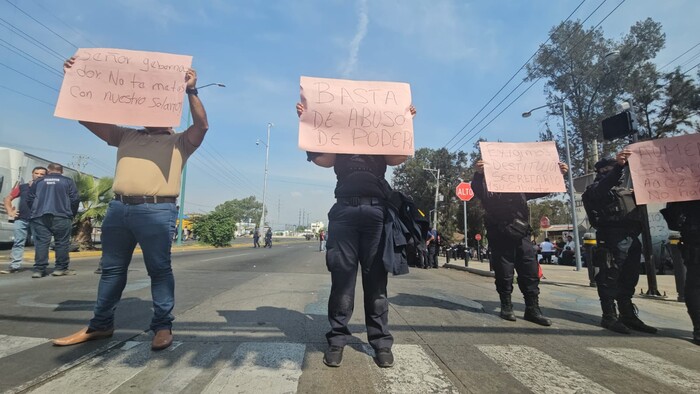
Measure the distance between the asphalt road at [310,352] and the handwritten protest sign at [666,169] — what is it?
4.59ft

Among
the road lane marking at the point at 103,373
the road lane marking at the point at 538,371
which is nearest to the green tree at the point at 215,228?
the road lane marking at the point at 103,373

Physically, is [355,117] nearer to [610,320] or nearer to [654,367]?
[654,367]

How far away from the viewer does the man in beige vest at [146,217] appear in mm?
3029

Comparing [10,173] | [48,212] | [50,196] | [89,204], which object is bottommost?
[48,212]

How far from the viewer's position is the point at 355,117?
10.8 ft

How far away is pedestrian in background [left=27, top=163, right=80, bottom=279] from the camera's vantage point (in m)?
6.71

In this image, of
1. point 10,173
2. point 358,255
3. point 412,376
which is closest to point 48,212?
point 358,255

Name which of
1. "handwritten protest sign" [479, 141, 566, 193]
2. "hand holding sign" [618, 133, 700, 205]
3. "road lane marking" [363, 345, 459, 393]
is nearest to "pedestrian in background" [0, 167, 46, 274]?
"road lane marking" [363, 345, 459, 393]

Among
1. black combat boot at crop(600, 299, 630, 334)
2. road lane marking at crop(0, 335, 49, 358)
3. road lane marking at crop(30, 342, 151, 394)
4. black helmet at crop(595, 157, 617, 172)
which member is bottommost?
road lane marking at crop(30, 342, 151, 394)

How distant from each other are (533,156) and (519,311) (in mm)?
1970

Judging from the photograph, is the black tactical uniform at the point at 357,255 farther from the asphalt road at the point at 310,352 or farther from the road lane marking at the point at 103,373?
the road lane marking at the point at 103,373

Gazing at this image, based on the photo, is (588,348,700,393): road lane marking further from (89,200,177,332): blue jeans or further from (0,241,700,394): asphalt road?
(89,200,177,332): blue jeans

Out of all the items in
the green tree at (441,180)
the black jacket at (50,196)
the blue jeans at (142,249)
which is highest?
the green tree at (441,180)

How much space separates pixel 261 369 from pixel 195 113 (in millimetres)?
1985
